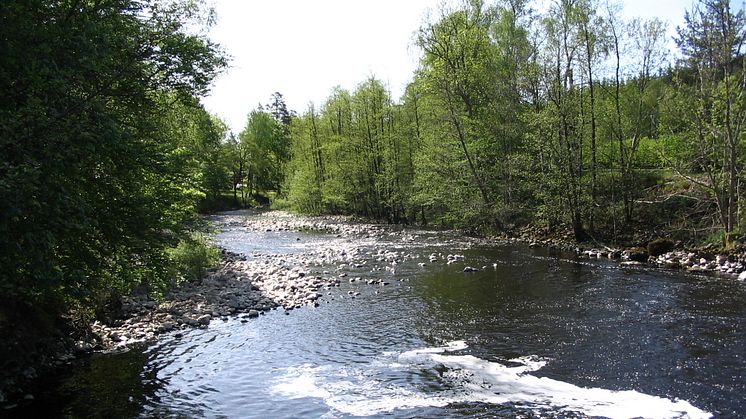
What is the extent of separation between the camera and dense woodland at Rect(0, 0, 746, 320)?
838 centimetres

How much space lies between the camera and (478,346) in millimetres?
12070

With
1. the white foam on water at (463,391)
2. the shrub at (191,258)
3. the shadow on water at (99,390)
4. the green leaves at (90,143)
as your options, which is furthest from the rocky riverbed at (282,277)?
the white foam on water at (463,391)

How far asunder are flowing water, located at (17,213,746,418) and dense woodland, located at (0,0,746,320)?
2397 mm

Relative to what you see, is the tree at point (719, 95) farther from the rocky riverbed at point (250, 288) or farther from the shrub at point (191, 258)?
the shrub at point (191, 258)

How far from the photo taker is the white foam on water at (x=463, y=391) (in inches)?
343

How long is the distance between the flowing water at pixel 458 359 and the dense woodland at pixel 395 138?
240cm

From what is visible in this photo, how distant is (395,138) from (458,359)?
3556 centimetres

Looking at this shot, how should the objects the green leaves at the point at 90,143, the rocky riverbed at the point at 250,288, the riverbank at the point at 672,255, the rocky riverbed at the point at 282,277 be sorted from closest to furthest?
the green leaves at the point at 90,143, the rocky riverbed at the point at 250,288, the rocky riverbed at the point at 282,277, the riverbank at the point at 672,255

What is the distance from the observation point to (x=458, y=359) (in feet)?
36.9

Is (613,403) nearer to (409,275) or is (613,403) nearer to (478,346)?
(478,346)

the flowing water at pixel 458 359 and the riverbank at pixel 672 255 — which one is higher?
the riverbank at pixel 672 255

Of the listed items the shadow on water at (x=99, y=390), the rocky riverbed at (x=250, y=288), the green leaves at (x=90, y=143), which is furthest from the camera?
the rocky riverbed at (x=250, y=288)

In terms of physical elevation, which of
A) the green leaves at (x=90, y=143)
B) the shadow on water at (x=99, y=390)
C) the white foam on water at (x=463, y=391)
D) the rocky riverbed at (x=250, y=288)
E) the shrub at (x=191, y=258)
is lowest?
the white foam on water at (x=463, y=391)

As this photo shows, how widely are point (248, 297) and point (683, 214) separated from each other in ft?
71.3
